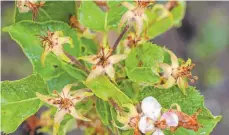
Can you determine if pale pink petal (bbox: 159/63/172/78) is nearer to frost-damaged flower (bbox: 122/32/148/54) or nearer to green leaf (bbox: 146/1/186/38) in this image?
frost-damaged flower (bbox: 122/32/148/54)

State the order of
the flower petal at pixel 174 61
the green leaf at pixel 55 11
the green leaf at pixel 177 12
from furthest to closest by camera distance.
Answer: the green leaf at pixel 177 12 → the green leaf at pixel 55 11 → the flower petal at pixel 174 61

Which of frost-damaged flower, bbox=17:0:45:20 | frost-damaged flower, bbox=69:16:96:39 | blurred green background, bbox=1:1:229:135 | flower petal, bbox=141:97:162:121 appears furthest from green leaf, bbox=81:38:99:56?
blurred green background, bbox=1:1:229:135

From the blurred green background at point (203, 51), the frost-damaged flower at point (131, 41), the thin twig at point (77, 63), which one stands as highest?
the blurred green background at point (203, 51)

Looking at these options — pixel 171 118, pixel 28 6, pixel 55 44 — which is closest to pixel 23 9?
pixel 28 6

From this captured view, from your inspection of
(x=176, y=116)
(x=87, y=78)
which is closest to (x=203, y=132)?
(x=176, y=116)

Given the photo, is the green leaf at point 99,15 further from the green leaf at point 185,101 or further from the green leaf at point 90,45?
the green leaf at point 185,101

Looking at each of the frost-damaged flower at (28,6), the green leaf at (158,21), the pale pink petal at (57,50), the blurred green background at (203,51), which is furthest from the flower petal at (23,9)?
the blurred green background at (203,51)

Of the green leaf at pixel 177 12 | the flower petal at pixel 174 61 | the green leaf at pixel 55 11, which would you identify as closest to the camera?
the flower petal at pixel 174 61

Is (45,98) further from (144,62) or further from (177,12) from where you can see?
(177,12)
